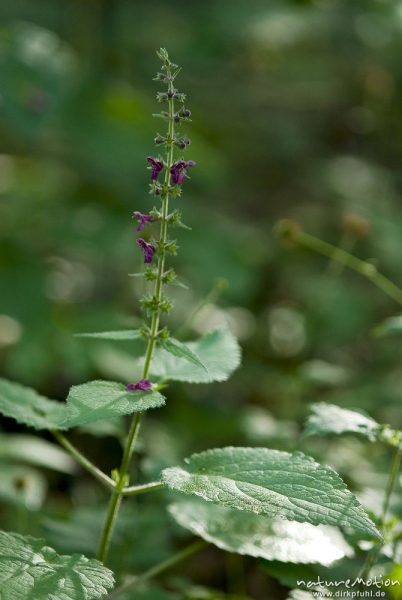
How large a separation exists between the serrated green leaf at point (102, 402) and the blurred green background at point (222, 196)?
1.32 meters

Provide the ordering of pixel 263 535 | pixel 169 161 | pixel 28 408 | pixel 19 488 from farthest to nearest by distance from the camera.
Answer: pixel 19 488
pixel 263 535
pixel 28 408
pixel 169 161

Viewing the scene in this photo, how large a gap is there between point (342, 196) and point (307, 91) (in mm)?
1496

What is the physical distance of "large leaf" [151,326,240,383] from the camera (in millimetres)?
1669

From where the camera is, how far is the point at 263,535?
73.9 inches

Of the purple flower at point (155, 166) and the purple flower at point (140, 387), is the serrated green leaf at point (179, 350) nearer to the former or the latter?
the purple flower at point (140, 387)

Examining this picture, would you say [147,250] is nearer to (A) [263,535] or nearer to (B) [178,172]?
(B) [178,172]

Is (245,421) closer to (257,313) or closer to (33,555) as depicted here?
(33,555)

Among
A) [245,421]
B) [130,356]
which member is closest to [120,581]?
[245,421]

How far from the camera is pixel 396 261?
4621mm

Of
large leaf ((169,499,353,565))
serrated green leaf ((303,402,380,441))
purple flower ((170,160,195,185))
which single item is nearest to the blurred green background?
large leaf ((169,499,353,565))

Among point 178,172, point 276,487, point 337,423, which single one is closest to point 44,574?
point 276,487

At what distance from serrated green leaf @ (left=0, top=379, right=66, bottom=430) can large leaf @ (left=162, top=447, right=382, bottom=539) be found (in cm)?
Result: 39

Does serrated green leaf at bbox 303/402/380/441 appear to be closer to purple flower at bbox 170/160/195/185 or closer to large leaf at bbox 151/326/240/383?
large leaf at bbox 151/326/240/383

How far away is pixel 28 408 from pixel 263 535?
29.2 inches
